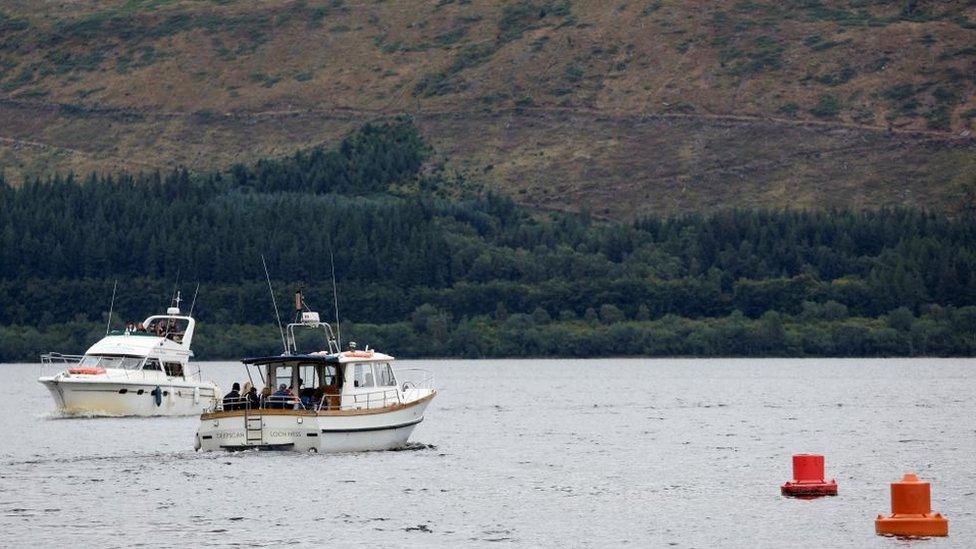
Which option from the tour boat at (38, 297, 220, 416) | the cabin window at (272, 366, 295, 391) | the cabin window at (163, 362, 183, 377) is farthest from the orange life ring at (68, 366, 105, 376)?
the cabin window at (272, 366, 295, 391)

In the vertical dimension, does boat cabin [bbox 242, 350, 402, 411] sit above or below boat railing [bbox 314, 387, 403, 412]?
above

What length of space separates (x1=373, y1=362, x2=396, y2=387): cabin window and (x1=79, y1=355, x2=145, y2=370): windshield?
27.1 m

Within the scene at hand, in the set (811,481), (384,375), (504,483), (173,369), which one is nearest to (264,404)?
(384,375)

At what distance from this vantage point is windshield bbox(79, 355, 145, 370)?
104 m

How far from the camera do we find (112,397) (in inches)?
4055

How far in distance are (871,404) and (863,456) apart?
160 feet

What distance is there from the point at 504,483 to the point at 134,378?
3460 centimetres

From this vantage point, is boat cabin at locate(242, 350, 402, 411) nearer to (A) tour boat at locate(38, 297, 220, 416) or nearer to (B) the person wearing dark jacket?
(B) the person wearing dark jacket

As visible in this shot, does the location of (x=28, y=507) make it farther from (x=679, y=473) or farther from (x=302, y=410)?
(x=679, y=473)

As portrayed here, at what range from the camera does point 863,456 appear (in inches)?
3398

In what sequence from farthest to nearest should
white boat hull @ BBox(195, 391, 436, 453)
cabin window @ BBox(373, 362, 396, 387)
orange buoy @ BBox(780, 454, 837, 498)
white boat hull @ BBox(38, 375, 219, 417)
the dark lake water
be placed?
white boat hull @ BBox(38, 375, 219, 417) → cabin window @ BBox(373, 362, 396, 387) → white boat hull @ BBox(195, 391, 436, 453) → orange buoy @ BBox(780, 454, 837, 498) → the dark lake water

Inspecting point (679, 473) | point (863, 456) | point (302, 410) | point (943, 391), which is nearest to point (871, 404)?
point (943, 391)

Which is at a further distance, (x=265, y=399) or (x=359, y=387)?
(x=359, y=387)

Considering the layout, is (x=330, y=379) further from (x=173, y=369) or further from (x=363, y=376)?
(x=173, y=369)
